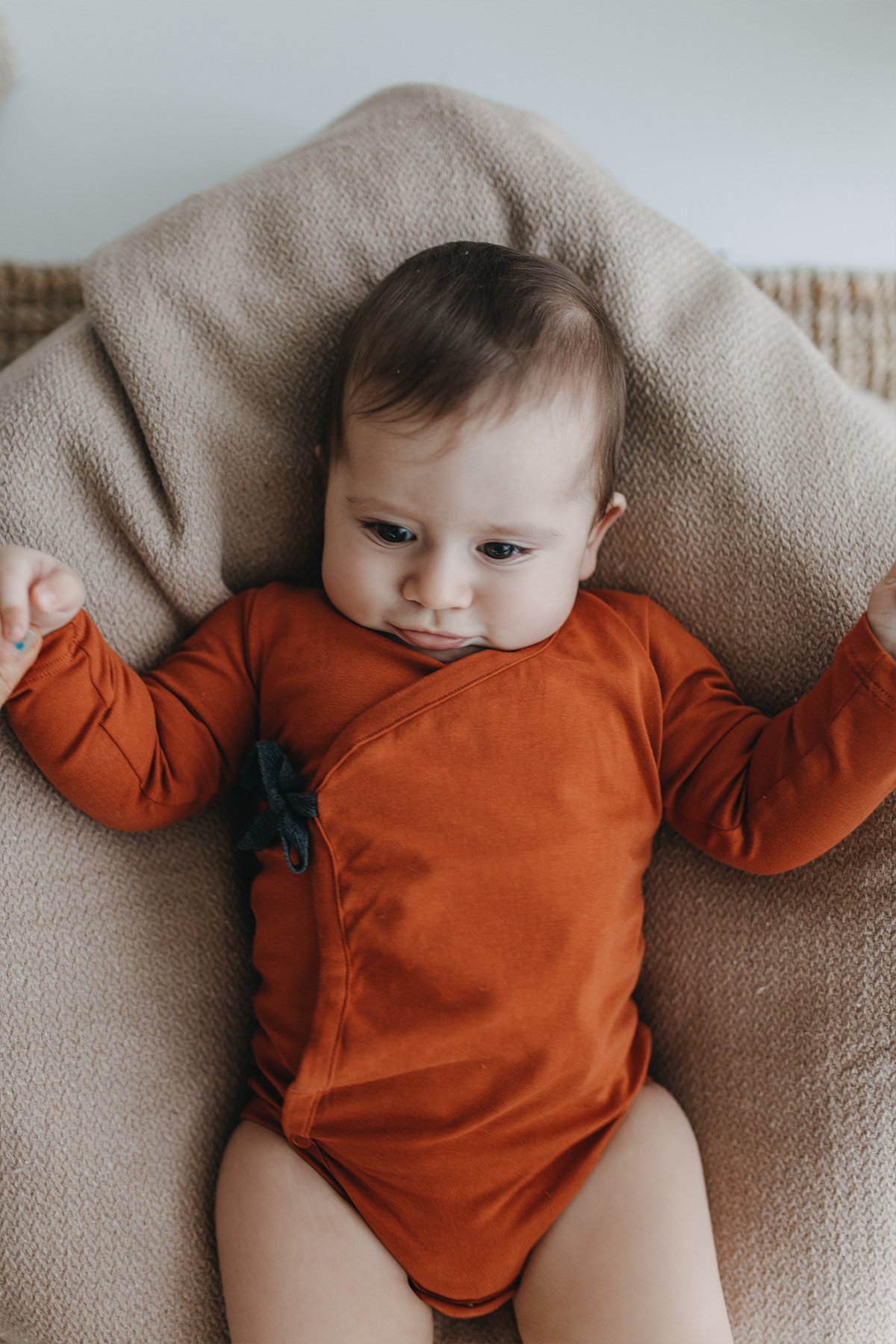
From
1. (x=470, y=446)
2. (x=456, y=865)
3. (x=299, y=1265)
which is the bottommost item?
(x=299, y=1265)

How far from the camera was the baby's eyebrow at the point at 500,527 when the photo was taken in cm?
93

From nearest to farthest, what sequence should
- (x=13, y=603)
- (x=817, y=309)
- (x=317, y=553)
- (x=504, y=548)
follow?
1. (x=13, y=603)
2. (x=504, y=548)
3. (x=317, y=553)
4. (x=817, y=309)

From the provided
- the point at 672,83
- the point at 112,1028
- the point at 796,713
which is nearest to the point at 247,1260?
the point at 112,1028

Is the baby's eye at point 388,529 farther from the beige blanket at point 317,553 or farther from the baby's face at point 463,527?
the beige blanket at point 317,553

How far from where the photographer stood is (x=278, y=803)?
986 mm

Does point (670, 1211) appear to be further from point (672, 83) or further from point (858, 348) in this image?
point (672, 83)

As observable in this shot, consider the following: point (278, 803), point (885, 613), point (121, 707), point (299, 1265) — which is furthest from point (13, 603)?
point (885, 613)

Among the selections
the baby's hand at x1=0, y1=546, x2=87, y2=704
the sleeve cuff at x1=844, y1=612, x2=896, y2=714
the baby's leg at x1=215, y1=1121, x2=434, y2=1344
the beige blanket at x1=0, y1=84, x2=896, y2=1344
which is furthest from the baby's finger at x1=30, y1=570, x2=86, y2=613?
the sleeve cuff at x1=844, y1=612, x2=896, y2=714

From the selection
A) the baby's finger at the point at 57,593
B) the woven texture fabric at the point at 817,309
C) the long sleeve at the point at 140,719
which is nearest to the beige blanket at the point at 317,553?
the long sleeve at the point at 140,719

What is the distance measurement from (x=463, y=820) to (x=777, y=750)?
0.29 metres

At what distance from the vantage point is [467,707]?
99 cm

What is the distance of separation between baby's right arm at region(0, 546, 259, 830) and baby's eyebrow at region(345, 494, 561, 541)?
0.21 meters

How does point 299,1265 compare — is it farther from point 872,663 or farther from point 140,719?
point 872,663

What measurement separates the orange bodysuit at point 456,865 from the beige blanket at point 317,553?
0.27 ft
